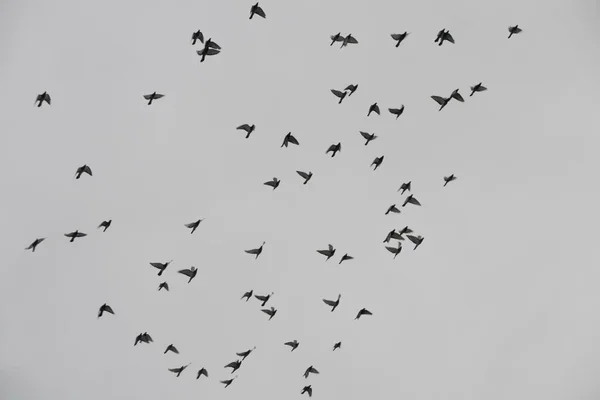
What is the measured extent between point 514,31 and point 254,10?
31.3m

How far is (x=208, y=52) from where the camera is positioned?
250ft

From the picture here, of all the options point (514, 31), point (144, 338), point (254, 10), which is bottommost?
point (144, 338)

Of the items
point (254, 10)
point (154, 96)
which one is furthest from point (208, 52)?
point (154, 96)

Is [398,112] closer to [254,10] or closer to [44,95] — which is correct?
[254,10]

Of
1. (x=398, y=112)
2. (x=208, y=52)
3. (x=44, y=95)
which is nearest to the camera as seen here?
(x=208, y=52)

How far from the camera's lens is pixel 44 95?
81.8 m

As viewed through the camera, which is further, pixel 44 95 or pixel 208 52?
pixel 44 95

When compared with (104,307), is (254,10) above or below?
above

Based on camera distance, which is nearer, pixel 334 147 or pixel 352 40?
pixel 352 40

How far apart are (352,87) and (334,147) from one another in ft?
22.9

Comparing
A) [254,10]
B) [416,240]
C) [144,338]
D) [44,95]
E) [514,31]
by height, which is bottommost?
[144,338]

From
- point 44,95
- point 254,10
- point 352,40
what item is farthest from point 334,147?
point 44,95

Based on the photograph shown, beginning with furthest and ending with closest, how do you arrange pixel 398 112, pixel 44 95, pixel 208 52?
pixel 398 112 < pixel 44 95 < pixel 208 52

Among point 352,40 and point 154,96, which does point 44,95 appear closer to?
point 154,96
